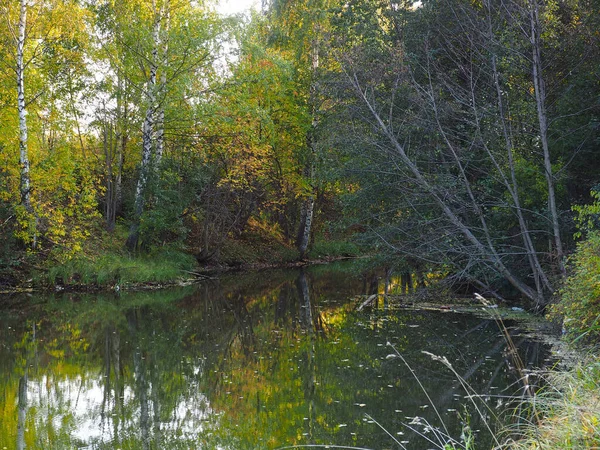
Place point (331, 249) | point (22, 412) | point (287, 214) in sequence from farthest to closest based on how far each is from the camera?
point (331, 249)
point (287, 214)
point (22, 412)

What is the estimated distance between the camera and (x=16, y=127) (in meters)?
18.2

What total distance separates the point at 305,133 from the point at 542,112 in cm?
1288

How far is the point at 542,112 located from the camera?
13.0m

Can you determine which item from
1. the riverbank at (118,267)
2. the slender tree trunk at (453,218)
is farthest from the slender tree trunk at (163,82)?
the slender tree trunk at (453,218)

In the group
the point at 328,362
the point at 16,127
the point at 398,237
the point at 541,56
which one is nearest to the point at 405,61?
the point at 541,56

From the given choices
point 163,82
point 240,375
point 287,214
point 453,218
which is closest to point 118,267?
point 163,82

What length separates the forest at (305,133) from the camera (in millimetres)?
13484

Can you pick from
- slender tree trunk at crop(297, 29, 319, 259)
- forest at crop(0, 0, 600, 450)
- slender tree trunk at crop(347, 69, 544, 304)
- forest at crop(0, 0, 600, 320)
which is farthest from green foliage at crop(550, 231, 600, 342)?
slender tree trunk at crop(297, 29, 319, 259)

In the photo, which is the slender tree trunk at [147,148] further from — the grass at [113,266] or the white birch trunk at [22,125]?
the white birch trunk at [22,125]

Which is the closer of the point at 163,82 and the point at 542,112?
the point at 542,112

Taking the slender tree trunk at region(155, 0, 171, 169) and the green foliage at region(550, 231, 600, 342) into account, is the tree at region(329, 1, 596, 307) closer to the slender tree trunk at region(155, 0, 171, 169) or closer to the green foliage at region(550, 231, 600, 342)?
the green foliage at region(550, 231, 600, 342)

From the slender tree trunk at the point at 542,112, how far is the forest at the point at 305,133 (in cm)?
5

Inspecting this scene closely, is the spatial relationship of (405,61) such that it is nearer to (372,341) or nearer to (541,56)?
(541,56)

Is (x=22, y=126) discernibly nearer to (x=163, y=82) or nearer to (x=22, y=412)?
(x=163, y=82)
